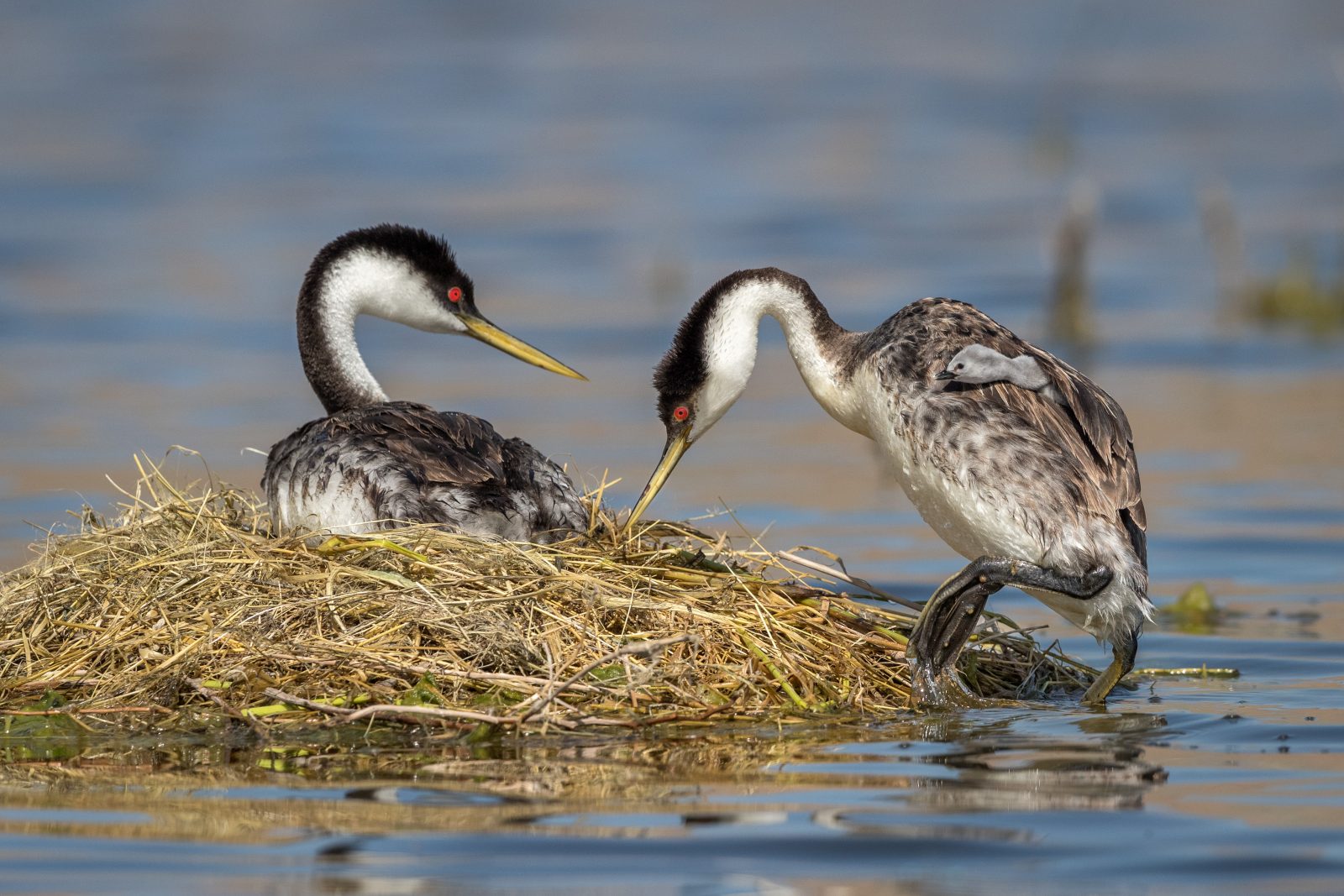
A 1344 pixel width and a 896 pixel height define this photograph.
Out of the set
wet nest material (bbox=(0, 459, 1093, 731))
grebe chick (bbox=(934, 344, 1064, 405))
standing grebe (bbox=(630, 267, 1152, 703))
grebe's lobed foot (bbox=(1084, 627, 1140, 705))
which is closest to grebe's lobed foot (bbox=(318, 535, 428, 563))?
wet nest material (bbox=(0, 459, 1093, 731))

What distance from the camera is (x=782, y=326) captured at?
23.3 feet

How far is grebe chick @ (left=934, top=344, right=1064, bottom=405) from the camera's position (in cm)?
625

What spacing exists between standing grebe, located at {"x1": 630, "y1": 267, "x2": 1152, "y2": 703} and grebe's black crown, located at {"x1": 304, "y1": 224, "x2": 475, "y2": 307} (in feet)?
5.46

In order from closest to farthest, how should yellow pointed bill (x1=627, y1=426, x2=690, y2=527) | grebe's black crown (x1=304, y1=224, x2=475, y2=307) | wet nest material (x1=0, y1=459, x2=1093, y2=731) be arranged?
wet nest material (x1=0, y1=459, x2=1093, y2=731)
yellow pointed bill (x1=627, y1=426, x2=690, y2=527)
grebe's black crown (x1=304, y1=224, x2=475, y2=307)

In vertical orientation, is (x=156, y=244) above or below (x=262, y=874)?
above

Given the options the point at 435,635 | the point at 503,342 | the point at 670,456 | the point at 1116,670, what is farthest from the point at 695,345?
the point at 1116,670

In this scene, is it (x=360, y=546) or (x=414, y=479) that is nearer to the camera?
(x=360, y=546)

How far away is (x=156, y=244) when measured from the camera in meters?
18.7

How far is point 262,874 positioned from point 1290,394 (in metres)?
9.62

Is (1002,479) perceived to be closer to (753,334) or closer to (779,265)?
(753,334)

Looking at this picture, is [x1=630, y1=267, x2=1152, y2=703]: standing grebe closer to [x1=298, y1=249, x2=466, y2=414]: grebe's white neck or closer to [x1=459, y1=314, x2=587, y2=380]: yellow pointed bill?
[x1=459, y1=314, x2=587, y2=380]: yellow pointed bill

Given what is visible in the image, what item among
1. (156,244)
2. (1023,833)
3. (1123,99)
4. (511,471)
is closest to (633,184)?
(156,244)

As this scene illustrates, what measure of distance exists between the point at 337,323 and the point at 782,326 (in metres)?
1.85

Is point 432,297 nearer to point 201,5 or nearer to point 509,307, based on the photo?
point 509,307
